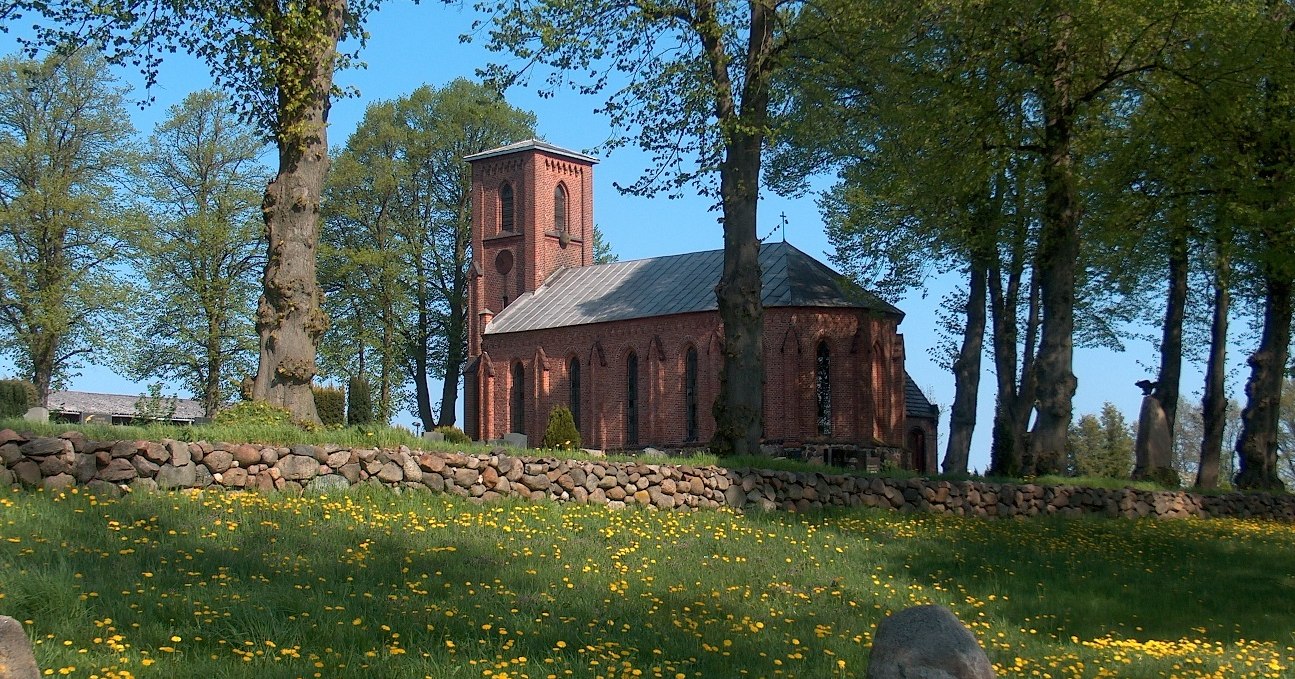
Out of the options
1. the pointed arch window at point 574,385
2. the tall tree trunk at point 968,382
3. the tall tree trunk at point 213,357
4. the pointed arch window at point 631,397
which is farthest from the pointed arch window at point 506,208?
the tall tree trunk at point 968,382

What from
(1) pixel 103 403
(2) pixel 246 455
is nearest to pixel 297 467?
(2) pixel 246 455

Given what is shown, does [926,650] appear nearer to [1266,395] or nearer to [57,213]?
[1266,395]

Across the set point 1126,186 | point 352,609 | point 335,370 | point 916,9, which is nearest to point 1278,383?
point 1126,186

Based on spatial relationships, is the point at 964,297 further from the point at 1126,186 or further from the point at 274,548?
the point at 274,548

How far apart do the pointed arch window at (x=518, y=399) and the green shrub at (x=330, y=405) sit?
38.1ft

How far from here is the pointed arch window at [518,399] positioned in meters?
50.0

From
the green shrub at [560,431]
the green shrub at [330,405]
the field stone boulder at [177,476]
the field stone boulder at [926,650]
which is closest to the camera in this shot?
the field stone boulder at [926,650]

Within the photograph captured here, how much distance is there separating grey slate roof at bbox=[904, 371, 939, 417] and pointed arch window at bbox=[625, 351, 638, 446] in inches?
407

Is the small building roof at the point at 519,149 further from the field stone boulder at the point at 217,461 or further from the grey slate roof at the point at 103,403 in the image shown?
the field stone boulder at the point at 217,461

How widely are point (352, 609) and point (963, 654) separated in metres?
4.77

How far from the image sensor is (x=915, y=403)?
4822cm

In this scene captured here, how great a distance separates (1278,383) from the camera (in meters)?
24.8

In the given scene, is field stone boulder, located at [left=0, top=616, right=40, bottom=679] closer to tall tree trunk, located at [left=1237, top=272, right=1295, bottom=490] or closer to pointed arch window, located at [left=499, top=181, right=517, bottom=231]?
tall tree trunk, located at [left=1237, top=272, right=1295, bottom=490]

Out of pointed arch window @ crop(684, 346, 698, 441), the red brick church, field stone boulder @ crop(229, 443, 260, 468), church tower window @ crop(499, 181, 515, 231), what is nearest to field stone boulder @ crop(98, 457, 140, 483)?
field stone boulder @ crop(229, 443, 260, 468)
